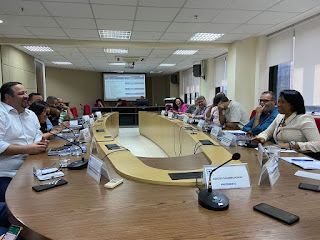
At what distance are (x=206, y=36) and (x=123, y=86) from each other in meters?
7.33

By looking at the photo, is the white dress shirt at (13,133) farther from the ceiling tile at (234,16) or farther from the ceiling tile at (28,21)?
the ceiling tile at (234,16)

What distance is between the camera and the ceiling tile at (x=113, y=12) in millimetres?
3508

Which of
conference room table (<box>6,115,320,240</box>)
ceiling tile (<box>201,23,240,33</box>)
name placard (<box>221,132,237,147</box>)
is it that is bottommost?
conference room table (<box>6,115,320,240</box>)

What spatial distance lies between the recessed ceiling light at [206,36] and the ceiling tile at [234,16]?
37.1 inches

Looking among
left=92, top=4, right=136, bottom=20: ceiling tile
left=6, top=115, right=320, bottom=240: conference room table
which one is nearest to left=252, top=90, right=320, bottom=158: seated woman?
left=6, top=115, right=320, bottom=240: conference room table

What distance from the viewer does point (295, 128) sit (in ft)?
7.00

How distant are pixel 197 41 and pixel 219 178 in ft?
17.4

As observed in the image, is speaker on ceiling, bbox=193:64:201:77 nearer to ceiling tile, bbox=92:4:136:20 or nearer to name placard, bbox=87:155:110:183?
ceiling tile, bbox=92:4:136:20

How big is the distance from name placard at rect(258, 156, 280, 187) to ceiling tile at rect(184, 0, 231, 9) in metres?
2.88

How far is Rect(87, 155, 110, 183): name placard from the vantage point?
48.9 inches

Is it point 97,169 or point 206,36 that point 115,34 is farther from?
point 97,169

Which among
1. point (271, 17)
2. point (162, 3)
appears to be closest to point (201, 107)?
point (271, 17)

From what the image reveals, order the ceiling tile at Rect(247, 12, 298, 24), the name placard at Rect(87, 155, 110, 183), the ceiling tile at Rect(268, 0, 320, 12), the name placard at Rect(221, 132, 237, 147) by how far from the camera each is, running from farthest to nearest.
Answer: the ceiling tile at Rect(247, 12, 298, 24), the ceiling tile at Rect(268, 0, 320, 12), the name placard at Rect(221, 132, 237, 147), the name placard at Rect(87, 155, 110, 183)

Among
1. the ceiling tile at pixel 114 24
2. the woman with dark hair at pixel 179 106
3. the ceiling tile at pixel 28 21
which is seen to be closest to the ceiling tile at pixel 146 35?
the ceiling tile at pixel 114 24
